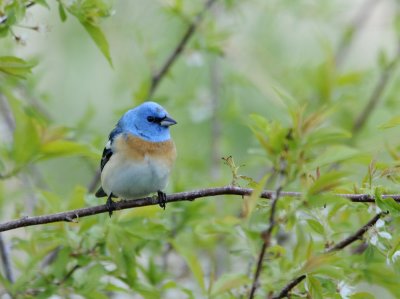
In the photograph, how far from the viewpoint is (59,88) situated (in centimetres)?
795

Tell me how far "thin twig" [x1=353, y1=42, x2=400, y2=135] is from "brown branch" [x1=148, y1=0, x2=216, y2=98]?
4.84ft

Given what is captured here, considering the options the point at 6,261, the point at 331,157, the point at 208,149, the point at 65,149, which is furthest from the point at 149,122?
the point at 208,149

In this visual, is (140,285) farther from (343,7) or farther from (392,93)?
(343,7)

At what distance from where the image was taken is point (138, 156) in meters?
4.24

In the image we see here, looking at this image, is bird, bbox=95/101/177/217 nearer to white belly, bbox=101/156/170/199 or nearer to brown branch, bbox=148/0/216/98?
white belly, bbox=101/156/170/199

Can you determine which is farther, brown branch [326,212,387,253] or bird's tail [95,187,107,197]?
bird's tail [95,187,107,197]

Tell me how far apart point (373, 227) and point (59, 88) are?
5360 mm

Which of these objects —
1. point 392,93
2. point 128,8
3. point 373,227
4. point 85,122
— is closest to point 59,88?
point 128,8

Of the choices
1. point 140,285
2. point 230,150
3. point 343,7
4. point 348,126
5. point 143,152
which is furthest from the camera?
point 230,150

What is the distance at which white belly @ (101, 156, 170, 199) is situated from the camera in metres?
4.12

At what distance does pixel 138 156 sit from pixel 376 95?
2.26 metres

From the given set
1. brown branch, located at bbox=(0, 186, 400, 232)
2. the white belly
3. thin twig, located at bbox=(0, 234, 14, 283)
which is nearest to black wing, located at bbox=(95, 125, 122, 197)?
the white belly

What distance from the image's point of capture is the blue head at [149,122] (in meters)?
4.39

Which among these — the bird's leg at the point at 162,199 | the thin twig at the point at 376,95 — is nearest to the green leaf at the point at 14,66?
the bird's leg at the point at 162,199
